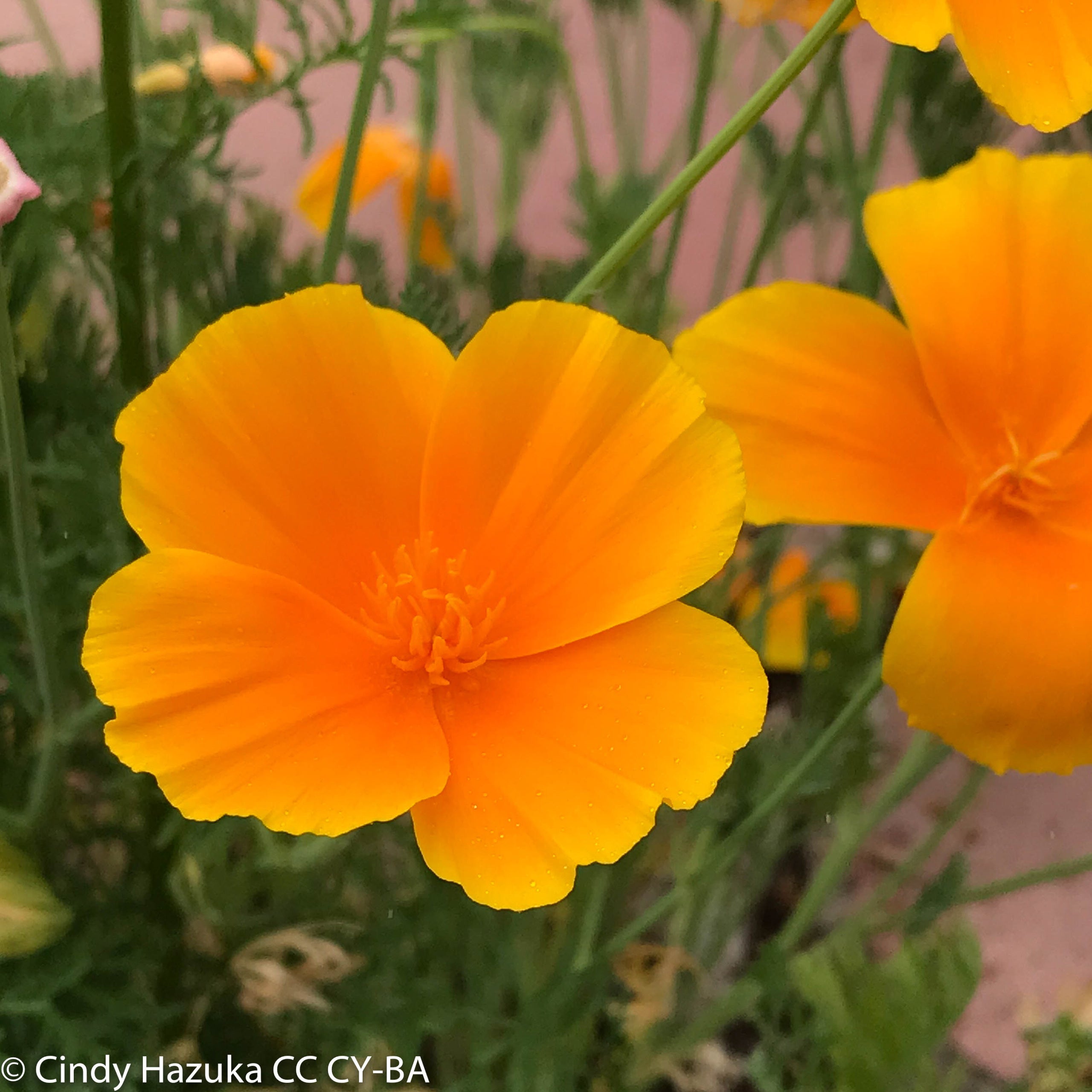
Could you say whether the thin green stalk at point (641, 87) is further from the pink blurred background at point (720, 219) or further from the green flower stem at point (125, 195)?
the green flower stem at point (125, 195)

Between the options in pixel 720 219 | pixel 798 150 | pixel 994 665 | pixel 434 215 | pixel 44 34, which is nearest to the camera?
pixel 994 665

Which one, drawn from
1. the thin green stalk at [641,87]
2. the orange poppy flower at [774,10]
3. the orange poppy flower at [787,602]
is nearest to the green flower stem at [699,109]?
the orange poppy flower at [774,10]

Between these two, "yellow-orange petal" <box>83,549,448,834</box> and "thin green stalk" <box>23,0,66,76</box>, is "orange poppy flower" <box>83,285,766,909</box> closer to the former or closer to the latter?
"yellow-orange petal" <box>83,549,448,834</box>

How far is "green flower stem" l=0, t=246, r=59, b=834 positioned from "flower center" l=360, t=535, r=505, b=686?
3.9 inches

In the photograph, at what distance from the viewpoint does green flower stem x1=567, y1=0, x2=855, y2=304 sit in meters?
0.25

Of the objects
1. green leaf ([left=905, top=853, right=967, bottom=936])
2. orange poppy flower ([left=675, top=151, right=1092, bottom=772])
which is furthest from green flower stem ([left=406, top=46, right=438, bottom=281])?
green leaf ([left=905, top=853, right=967, bottom=936])

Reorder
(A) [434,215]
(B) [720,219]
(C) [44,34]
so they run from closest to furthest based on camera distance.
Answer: (C) [44,34]
(A) [434,215]
(B) [720,219]

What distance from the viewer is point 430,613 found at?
323 millimetres

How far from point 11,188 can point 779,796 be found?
326 mm

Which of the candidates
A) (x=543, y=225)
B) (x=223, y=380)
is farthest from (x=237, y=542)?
(x=543, y=225)

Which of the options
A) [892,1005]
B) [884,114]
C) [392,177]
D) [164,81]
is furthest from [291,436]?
A: [392,177]

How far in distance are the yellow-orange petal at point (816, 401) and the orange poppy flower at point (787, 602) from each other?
0.26 meters

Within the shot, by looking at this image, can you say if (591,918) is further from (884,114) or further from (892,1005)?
(884,114)

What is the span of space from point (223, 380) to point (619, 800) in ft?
0.56
